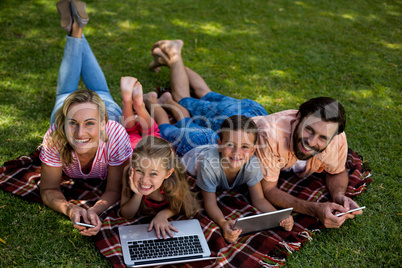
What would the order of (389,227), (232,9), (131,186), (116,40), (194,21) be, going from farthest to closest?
(232,9)
(194,21)
(116,40)
(389,227)
(131,186)

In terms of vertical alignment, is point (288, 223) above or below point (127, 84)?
below

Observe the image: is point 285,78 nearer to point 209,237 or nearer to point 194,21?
point 194,21

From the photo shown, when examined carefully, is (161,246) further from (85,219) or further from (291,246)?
(291,246)

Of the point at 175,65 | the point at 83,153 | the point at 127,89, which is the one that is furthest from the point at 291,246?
the point at 175,65

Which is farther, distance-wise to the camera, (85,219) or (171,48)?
(171,48)

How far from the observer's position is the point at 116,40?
641cm

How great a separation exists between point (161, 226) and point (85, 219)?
64cm

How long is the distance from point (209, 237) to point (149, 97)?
2166mm

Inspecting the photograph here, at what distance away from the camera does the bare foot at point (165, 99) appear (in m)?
4.80

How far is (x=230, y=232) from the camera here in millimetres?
3123

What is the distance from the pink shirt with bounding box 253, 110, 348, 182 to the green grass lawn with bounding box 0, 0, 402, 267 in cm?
58

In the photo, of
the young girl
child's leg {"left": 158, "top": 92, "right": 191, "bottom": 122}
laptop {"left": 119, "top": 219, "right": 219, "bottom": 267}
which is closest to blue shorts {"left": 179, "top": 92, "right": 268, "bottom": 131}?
child's leg {"left": 158, "top": 92, "right": 191, "bottom": 122}

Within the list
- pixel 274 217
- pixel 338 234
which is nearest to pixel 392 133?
pixel 338 234

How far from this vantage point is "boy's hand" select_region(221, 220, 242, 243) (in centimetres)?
311
